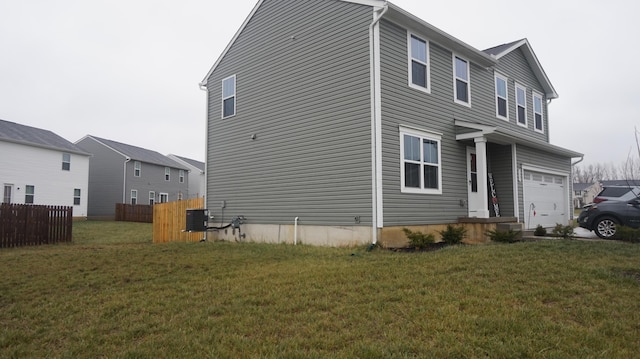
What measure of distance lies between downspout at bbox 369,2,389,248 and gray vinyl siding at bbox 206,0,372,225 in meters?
0.13

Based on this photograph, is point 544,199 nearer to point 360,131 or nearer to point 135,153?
point 360,131

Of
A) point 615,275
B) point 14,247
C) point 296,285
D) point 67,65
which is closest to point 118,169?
point 67,65

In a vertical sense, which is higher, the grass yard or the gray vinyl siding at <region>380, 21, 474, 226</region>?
the gray vinyl siding at <region>380, 21, 474, 226</region>

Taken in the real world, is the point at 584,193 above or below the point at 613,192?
above

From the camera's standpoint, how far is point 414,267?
22.1 ft

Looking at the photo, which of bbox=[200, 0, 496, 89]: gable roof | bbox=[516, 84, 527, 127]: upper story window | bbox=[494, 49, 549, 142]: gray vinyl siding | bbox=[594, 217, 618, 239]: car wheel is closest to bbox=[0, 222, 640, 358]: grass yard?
bbox=[594, 217, 618, 239]: car wheel

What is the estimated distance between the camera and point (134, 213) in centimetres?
3020

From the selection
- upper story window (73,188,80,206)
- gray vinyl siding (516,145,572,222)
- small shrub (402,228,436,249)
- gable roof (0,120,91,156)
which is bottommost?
small shrub (402,228,436,249)

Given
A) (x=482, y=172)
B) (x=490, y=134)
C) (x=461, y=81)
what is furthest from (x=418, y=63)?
(x=482, y=172)

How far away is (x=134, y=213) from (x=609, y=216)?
2849cm

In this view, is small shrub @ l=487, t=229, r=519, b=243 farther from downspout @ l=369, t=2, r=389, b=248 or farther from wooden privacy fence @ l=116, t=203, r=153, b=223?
wooden privacy fence @ l=116, t=203, r=153, b=223

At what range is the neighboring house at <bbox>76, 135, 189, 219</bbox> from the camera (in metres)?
33.0

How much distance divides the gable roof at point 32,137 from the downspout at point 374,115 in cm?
2412

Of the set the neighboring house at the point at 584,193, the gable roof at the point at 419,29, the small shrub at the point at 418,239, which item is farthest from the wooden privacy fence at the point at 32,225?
the neighboring house at the point at 584,193
